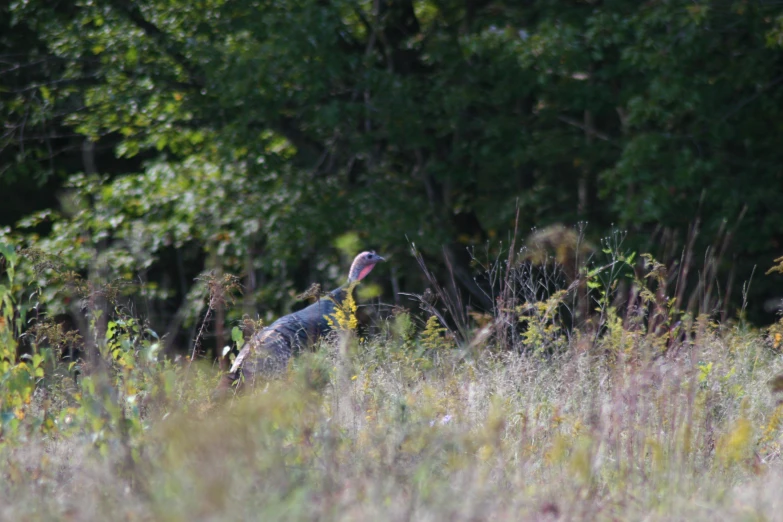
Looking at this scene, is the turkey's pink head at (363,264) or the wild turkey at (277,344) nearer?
the wild turkey at (277,344)

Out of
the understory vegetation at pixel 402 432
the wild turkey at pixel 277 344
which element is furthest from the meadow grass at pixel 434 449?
the wild turkey at pixel 277 344

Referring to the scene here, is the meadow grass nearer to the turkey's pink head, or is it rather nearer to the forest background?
the turkey's pink head

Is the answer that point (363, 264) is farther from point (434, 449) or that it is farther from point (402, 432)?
point (434, 449)

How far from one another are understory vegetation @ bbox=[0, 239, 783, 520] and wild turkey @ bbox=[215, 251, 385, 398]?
0.14 metres

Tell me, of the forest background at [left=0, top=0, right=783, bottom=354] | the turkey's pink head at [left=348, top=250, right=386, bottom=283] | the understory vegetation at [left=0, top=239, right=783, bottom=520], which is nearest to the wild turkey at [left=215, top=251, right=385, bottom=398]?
the understory vegetation at [left=0, top=239, right=783, bottom=520]

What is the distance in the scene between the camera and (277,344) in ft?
16.5

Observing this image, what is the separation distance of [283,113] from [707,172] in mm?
4160

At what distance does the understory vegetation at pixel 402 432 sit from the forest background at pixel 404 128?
387 centimetres

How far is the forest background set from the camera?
8.29 m

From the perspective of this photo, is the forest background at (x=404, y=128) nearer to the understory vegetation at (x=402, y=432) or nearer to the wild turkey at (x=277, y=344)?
the wild turkey at (x=277, y=344)

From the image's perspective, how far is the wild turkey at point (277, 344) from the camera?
4.22 m

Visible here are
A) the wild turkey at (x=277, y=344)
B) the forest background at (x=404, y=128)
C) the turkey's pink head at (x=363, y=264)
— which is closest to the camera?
the wild turkey at (x=277, y=344)

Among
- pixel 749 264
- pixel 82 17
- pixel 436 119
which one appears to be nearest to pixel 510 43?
pixel 436 119

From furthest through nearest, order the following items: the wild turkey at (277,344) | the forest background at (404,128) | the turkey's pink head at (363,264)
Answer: the forest background at (404,128) → the turkey's pink head at (363,264) → the wild turkey at (277,344)
